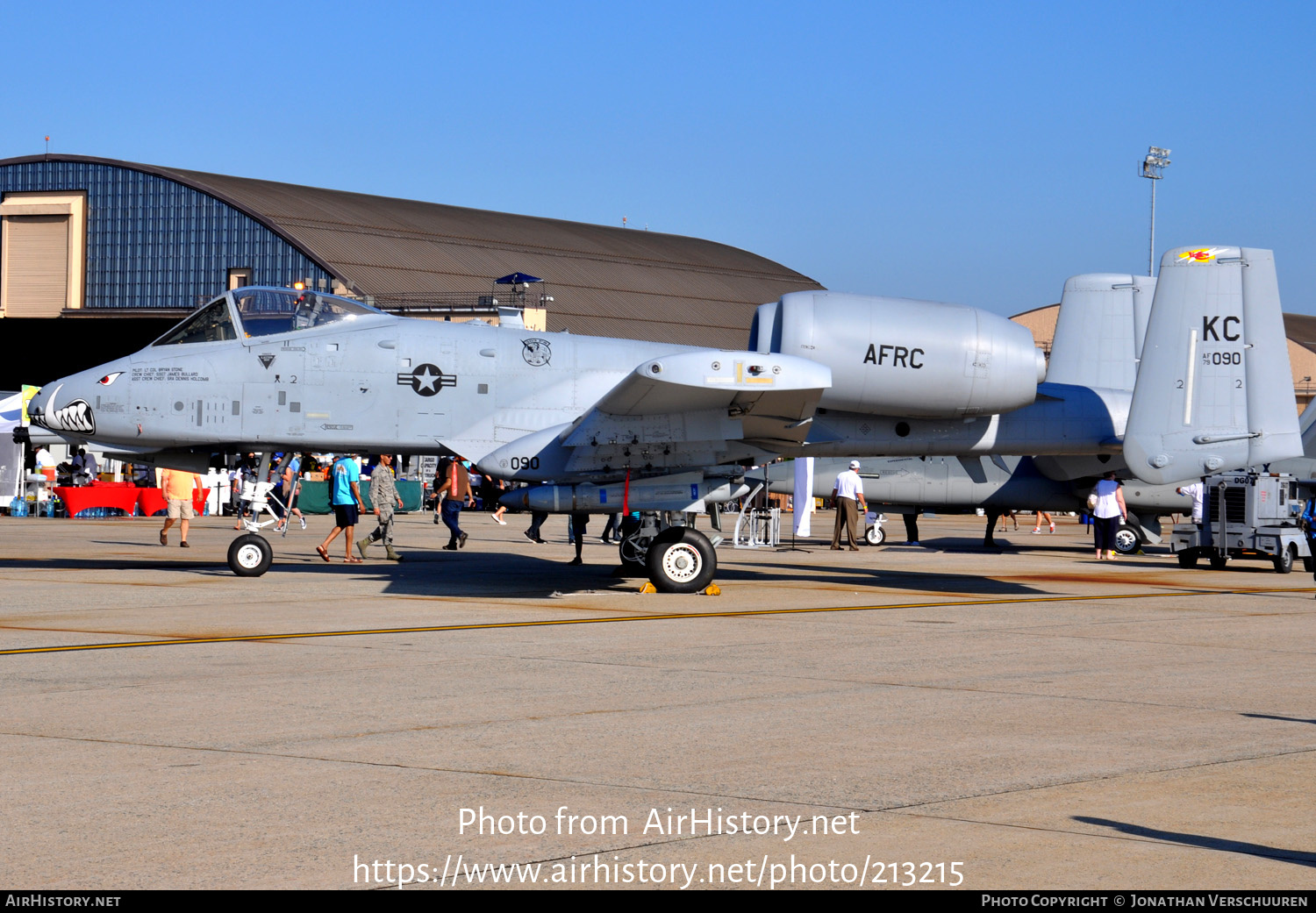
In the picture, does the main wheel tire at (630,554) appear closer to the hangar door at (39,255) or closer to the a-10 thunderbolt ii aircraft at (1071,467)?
the a-10 thunderbolt ii aircraft at (1071,467)

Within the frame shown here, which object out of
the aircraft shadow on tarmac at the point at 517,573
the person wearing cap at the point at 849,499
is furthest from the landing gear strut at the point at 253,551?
the person wearing cap at the point at 849,499

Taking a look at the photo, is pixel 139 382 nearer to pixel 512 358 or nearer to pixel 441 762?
pixel 512 358

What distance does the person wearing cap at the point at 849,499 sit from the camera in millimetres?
27188

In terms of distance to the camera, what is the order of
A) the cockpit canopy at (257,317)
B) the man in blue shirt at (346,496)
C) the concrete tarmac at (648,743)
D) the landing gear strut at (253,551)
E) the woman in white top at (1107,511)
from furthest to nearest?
1. the woman in white top at (1107,511)
2. the man in blue shirt at (346,496)
3. the landing gear strut at (253,551)
4. the cockpit canopy at (257,317)
5. the concrete tarmac at (648,743)

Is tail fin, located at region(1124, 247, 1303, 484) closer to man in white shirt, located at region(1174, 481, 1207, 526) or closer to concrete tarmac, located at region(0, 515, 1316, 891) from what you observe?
concrete tarmac, located at region(0, 515, 1316, 891)

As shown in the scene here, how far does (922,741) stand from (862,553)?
775 inches

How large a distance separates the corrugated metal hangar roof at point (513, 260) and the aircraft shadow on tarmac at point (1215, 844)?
50.1m

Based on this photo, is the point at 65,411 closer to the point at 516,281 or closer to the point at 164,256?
the point at 516,281

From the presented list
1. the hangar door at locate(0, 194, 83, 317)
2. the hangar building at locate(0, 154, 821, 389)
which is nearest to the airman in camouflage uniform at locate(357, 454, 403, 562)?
the hangar building at locate(0, 154, 821, 389)

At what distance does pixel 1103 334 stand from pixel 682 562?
10895 millimetres

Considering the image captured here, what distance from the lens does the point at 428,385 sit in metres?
16.4

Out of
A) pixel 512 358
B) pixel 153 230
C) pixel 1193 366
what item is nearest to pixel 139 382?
pixel 512 358
